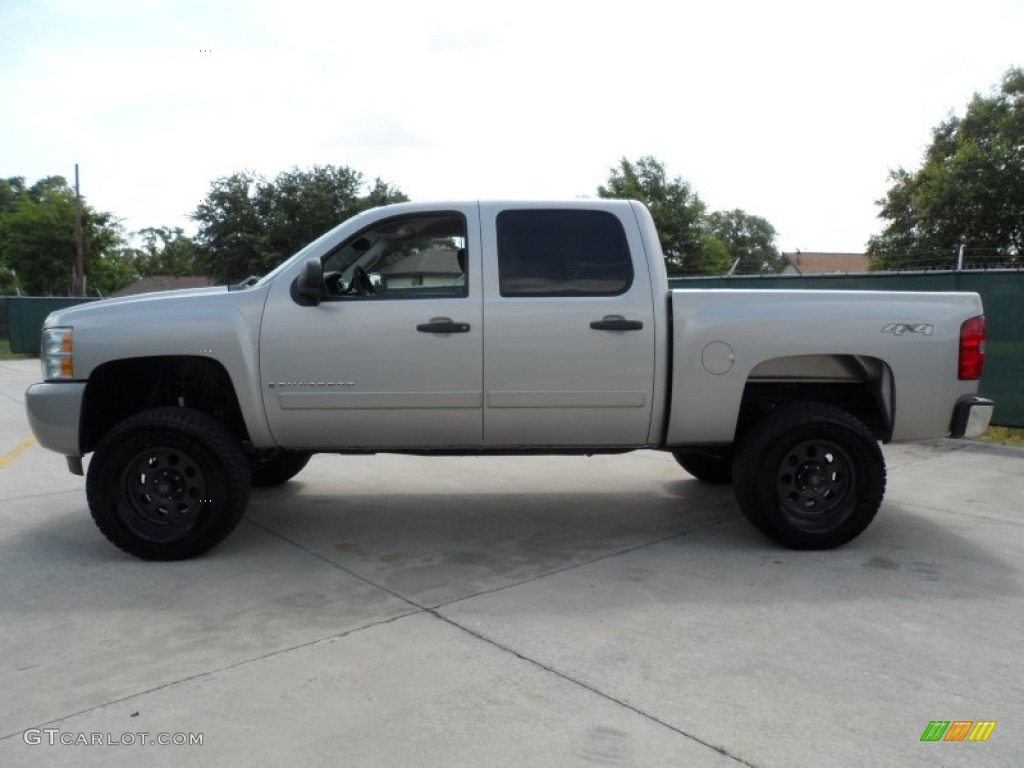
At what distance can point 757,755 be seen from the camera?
295cm

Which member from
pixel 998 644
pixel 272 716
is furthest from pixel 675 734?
pixel 998 644

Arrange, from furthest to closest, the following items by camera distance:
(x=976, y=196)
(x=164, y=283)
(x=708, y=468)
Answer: (x=164, y=283) < (x=976, y=196) < (x=708, y=468)

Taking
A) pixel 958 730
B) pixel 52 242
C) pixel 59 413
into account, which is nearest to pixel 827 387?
pixel 958 730

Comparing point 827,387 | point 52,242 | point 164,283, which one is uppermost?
point 52,242

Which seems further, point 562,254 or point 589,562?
point 562,254

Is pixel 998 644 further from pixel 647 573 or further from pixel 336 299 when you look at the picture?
pixel 336 299

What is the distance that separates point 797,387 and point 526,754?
3346 millimetres

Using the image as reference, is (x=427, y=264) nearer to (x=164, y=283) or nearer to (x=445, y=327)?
(x=445, y=327)

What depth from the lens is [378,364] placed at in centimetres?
505

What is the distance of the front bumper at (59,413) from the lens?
5.07m

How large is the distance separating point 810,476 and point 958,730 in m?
2.25

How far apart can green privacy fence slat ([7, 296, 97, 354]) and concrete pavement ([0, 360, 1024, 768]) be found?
23.2m

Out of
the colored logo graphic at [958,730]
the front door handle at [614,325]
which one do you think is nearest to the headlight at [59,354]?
the front door handle at [614,325]

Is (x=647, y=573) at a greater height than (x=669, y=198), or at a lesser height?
lesser
